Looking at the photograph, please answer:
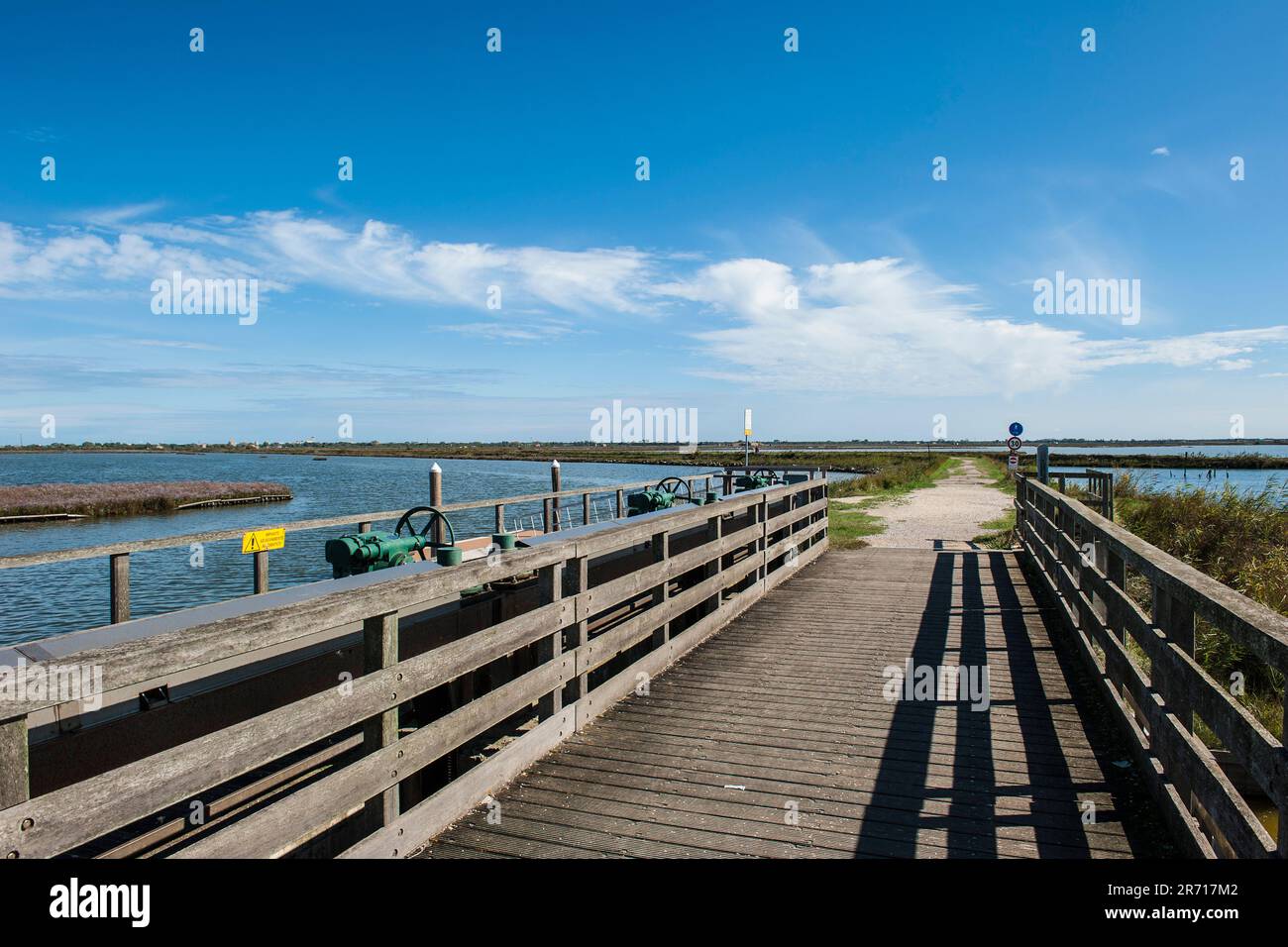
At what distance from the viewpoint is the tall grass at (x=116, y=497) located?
3916 cm

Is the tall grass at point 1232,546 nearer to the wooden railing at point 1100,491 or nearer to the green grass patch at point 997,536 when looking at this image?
the wooden railing at point 1100,491

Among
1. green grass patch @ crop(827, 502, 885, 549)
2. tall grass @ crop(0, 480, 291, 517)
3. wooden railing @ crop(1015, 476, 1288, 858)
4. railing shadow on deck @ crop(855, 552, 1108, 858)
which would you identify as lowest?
tall grass @ crop(0, 480, 291, 517)

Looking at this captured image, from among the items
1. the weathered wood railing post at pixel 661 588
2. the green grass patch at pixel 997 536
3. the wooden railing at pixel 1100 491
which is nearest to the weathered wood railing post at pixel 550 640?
the weathered wood railing post at pixel 661 588

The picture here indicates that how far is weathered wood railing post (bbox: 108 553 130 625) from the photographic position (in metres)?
5.93

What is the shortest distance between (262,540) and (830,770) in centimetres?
492

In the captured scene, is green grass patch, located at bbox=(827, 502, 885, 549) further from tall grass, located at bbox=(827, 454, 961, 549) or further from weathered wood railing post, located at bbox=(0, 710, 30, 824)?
weathered wood railing post, located at bbox=(0, 710, 30, 824)

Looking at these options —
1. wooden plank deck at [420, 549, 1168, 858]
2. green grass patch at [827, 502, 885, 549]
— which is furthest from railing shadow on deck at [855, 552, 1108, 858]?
green grass patch at [827, 502, 885, 549]

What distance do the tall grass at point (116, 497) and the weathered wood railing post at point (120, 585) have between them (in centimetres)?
4026

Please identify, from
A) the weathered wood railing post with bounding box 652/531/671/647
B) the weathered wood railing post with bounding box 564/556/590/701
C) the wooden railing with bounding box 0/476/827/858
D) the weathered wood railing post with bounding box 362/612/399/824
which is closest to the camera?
the wooden railing with bounding box 0/476/827/858

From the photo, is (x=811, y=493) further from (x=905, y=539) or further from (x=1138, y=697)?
(x=1138, y=697)
